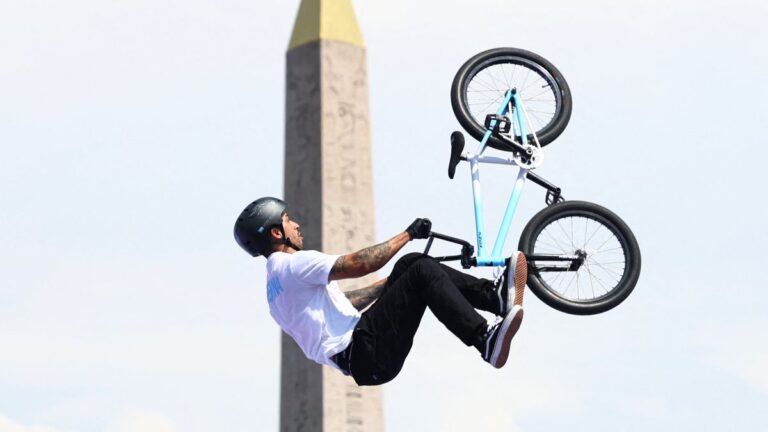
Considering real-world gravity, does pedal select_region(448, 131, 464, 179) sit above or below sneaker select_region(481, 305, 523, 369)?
above

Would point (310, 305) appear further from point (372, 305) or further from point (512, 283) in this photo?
point (512, 283)

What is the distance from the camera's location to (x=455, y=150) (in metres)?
20.9

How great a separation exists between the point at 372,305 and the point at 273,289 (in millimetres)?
868

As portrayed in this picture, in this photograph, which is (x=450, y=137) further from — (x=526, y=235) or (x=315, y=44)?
(x=315, y=44)

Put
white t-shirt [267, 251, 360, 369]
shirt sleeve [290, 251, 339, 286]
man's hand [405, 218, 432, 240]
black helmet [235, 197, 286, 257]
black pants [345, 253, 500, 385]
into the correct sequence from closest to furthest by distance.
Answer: man's hand [405, 218, 432, 240], shirt sleeve [290, 251, 339, 286], white t-shirt [267, 251, 360, 369], black pants [345, 253, 500, 385], black helmet [235, 197, 286, 257]

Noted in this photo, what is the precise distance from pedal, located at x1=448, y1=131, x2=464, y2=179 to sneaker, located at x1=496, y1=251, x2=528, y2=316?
102 centimetres

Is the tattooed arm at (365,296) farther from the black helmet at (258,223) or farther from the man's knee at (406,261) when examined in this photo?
the black helmet at (258,223)

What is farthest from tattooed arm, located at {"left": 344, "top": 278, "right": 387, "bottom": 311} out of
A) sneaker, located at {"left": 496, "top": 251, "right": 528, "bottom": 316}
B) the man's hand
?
the man's hand

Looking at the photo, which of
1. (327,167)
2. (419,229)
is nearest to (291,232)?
(419,229)

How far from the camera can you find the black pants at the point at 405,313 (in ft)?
65.9

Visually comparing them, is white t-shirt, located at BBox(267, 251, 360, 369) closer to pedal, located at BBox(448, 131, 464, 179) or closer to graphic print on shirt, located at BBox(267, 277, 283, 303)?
graphic print on shirt, located at BBox(267, 277, 283, 303)

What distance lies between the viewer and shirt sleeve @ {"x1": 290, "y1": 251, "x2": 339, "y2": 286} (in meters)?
19.8

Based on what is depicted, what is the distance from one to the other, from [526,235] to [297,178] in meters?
21.0

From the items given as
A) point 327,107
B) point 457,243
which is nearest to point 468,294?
point 457,243
